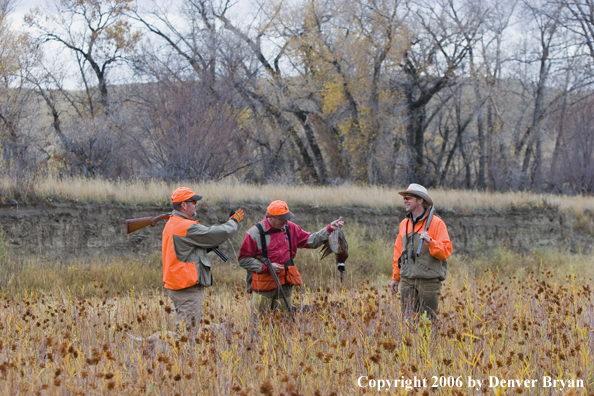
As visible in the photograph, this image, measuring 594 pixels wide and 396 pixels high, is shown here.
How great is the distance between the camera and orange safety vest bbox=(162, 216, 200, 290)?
6.50 metres

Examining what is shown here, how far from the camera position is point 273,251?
6824mm

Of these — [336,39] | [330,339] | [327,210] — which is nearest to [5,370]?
[330,339]

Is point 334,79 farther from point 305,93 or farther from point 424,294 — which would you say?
point 424,294

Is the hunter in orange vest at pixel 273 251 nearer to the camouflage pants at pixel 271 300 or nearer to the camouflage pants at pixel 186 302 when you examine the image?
the camouflage pants at pixel 271 300

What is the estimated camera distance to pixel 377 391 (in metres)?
4.47

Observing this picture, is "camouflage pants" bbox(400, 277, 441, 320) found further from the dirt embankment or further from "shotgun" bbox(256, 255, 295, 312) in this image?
the dirt embankment

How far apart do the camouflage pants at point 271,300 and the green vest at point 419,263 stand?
53.5 inches

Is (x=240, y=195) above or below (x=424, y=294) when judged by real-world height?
above

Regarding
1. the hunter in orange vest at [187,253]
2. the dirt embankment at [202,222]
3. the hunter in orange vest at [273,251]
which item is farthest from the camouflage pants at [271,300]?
the dirt embankment at [202,222]

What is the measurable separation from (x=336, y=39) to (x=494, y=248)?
13.1 m

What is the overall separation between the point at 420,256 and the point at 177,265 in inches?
102

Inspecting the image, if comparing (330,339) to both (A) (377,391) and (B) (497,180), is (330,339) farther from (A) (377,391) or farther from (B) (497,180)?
(B) (497,180)

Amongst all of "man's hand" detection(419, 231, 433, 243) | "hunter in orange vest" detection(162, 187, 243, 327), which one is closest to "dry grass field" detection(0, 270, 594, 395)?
"hunter in orange vest" detection(162, 187, 243, 327)

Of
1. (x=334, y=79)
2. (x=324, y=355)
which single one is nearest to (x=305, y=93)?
(x=334, y=79)
